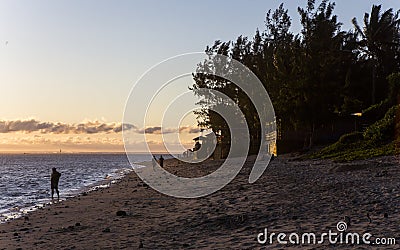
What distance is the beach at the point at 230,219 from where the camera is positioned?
1080 cm

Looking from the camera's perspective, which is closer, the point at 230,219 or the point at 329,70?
the point at 230,219

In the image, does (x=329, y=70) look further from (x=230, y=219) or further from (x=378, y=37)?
(x=230, y=219)

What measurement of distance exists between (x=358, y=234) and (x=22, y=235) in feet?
33.6

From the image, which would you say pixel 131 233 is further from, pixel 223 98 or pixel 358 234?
pixel 223 98

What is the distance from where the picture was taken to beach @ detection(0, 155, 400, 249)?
10.8 metres

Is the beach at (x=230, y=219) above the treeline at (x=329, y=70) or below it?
below

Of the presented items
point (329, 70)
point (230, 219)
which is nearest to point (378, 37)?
point (329, 70)

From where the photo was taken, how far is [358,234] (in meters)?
9.54

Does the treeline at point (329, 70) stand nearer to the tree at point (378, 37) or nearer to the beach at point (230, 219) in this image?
the tree at point (378, 37)

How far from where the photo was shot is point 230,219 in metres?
12.9

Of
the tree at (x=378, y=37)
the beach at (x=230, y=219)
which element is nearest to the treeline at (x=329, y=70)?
the tree at (x=378, y=37)

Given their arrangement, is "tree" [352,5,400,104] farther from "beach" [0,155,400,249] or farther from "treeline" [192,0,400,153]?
"beach" [0,155,400,249]

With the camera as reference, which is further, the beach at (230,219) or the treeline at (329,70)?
the treeline at (329,70)

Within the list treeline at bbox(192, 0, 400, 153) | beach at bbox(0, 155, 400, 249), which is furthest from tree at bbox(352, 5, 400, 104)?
beach at bbox(0, 155, 400, 249)
